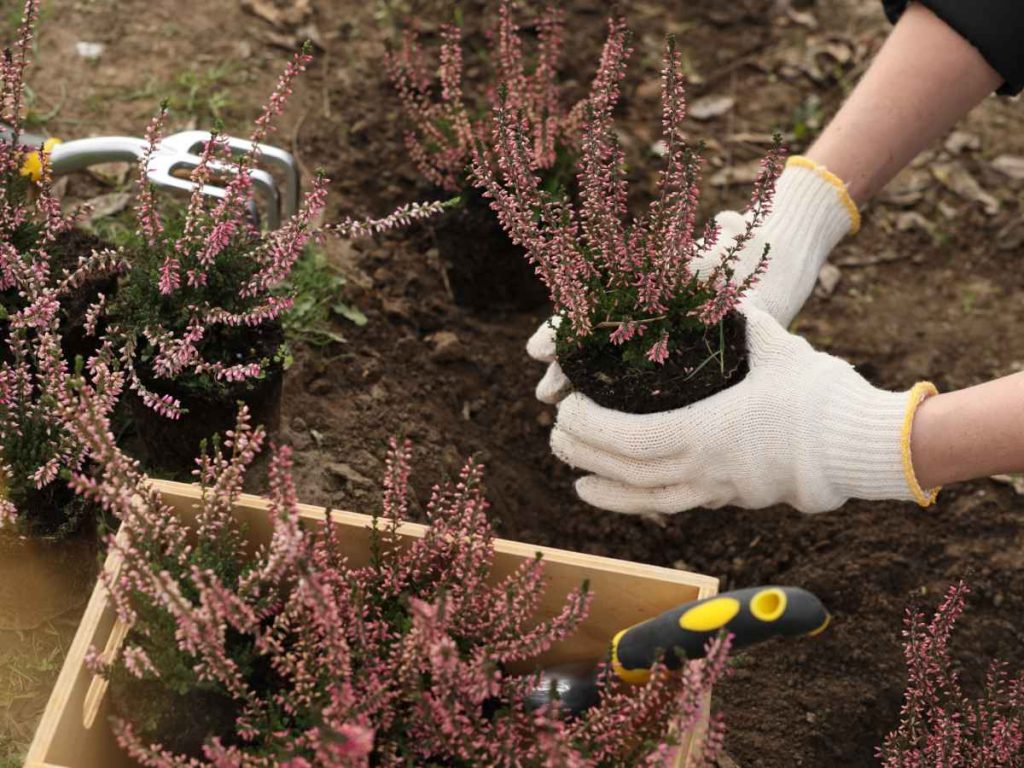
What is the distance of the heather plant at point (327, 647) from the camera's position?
63.6 inches

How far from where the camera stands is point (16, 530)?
228 centimetres

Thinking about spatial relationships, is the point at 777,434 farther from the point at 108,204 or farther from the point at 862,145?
the point at 108,204

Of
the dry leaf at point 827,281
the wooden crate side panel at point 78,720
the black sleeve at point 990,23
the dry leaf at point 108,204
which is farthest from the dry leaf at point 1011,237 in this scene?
the wooden crate side panel at point 78,720

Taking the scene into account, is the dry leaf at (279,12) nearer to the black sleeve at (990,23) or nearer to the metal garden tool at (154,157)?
the metal garden tool at (154,157)

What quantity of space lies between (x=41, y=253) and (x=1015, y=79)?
237 centimetres

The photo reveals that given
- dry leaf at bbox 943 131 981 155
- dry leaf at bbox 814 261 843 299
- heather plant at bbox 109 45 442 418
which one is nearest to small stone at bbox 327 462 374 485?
heather plant at bbox 109 45 442 418

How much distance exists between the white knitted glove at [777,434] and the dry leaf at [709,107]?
A: 1859 millimetres

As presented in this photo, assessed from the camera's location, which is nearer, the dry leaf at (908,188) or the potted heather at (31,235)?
the potted heather at (31,235)

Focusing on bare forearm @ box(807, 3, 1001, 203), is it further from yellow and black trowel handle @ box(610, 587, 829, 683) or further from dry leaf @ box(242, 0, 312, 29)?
dry leaf @ box(242, 0, 312, 29)

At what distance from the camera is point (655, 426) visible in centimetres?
227

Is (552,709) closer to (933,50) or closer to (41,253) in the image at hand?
(41,253)

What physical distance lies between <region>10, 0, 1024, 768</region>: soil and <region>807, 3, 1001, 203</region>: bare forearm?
75 centimetres

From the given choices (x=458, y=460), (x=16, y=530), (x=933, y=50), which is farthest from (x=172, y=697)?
(x=933, y=50)

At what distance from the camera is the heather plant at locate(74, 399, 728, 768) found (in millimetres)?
1616
